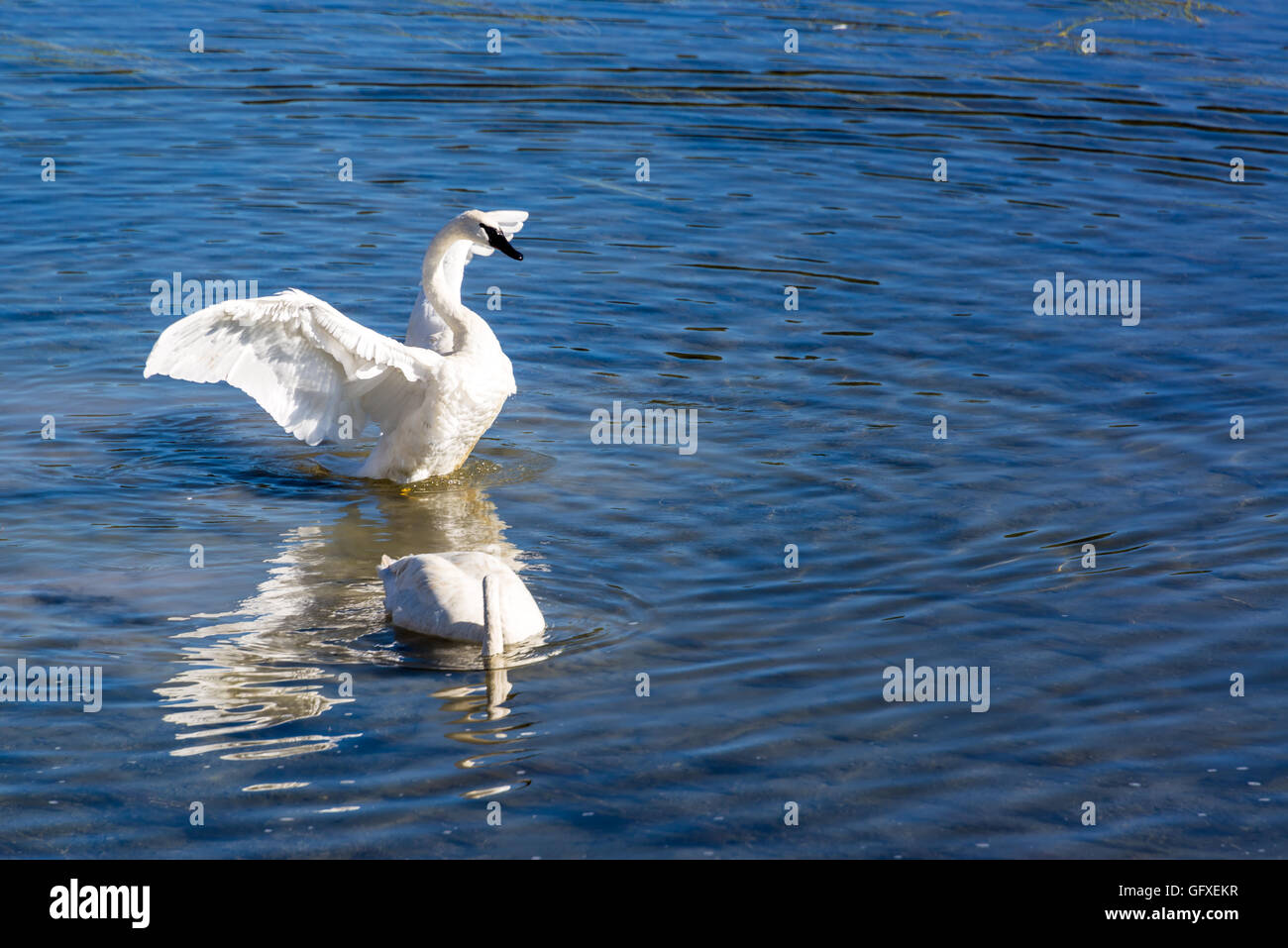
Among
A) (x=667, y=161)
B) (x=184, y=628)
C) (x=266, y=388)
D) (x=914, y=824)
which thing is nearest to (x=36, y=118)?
(x=667, y=161)

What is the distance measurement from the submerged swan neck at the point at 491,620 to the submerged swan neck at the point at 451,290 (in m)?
3.23

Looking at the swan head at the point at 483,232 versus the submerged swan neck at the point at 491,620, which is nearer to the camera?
the submerged swan neck at the point at 491,620

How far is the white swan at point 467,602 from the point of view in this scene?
26.3 feet

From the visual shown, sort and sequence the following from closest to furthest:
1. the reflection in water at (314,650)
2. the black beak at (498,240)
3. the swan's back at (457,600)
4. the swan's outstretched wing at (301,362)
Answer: the reflection in water at (314,650) → the swan's back at (457,600) → the swan's outstretched wing at (301,362) → the black beak at (498,240)

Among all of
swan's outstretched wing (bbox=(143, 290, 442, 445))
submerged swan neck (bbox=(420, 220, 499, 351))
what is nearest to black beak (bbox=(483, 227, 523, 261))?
submerged swan neck (bbox=(420, 220, 499, 351))

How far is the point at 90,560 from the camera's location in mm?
9352

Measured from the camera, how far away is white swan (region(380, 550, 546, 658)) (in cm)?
801

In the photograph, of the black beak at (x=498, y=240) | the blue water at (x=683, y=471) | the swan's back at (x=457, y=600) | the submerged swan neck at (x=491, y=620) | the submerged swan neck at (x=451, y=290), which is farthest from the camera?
the black beak at (x=498, y=240)

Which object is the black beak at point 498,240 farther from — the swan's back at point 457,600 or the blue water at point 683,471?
the swan's back at point 457,600

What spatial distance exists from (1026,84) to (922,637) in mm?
15034

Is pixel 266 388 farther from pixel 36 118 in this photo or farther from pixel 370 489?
pixel 36 118

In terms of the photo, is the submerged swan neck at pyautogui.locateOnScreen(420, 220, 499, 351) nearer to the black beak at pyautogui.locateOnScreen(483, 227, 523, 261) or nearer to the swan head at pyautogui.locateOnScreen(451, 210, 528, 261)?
the swan head at pyautogui.locateOnScreen(451, 210, 528, 261)

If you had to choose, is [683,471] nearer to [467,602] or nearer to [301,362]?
[301,362]

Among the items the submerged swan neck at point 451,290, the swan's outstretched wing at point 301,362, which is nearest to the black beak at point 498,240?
the submerged swan neck at point 451,290
